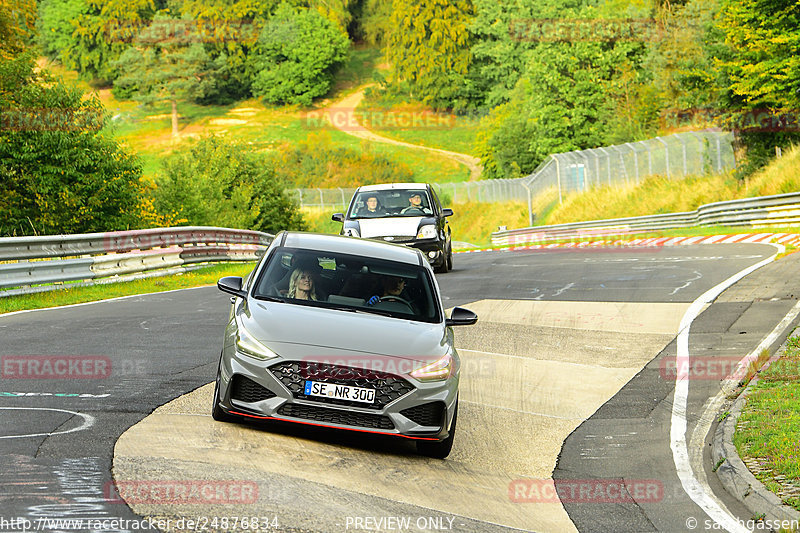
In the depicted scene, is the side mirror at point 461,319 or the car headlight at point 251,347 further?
the side mirror at point 461,319

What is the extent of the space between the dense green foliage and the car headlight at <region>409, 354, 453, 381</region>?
1323 inches

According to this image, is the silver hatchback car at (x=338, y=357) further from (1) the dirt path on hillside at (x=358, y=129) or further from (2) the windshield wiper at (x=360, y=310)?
(1) the dirt path on hillside at (x=358, y=129)

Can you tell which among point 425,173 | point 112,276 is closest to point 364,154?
point 425,173

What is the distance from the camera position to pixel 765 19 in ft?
126

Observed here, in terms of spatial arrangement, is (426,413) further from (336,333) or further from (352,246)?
(352,246)

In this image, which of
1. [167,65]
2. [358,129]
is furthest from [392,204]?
[167,65]

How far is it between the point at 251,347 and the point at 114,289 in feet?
46.2

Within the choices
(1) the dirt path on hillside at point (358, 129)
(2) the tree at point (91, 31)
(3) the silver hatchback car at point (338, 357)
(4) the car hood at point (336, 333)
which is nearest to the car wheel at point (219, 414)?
(3) the silver hatchback car at point (338, 357)

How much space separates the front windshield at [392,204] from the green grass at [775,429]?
39.0 ft

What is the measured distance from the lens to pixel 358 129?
130375 mm

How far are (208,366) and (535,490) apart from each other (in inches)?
183

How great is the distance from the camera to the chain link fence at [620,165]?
4559 centimetres

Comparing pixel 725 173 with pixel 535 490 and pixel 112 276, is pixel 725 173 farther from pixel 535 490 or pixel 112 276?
pixel 535 490

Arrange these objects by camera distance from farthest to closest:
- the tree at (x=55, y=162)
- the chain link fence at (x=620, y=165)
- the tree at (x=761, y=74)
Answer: the chain link fence at (x=620, y=165) → the tree at (x=761, y=74) → the tree at (x=55, y=162)
